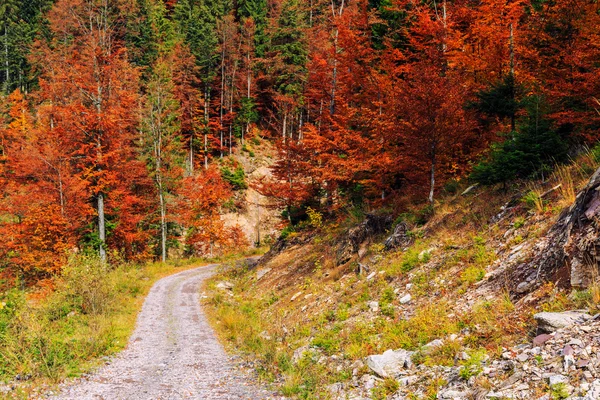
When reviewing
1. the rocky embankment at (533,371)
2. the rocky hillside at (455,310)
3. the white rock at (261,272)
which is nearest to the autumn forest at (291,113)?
the rocky hillside at (455,310)

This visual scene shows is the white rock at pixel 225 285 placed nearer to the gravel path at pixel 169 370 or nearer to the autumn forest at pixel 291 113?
the gravel path at pixel 169 370

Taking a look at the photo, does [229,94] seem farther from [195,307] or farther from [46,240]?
[195,307]

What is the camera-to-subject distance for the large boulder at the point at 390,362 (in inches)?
249

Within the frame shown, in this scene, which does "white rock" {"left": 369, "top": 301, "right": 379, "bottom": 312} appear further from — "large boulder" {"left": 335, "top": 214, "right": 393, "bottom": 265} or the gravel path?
"large boulder" {"left": 335, "top": 214, "right": 393, "bottom": 265}

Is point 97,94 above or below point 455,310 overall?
above

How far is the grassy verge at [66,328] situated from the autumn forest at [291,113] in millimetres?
6737

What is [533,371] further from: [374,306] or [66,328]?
[66,328]

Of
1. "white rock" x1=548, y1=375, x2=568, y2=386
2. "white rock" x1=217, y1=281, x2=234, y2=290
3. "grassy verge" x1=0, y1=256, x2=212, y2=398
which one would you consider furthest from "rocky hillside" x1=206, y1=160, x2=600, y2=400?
"white rock" x1=217, y1=281, x2=234, y2=290

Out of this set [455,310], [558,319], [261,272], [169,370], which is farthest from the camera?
[261,272]

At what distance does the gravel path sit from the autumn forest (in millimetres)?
9405

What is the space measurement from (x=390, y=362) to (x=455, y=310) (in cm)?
192

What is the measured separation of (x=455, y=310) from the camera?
7352 millimetres

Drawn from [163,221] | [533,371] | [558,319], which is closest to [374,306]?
[558,319]

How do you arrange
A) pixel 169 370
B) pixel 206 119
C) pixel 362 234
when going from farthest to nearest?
pixel 206 119, pixel 362 234, pixel 169 370
